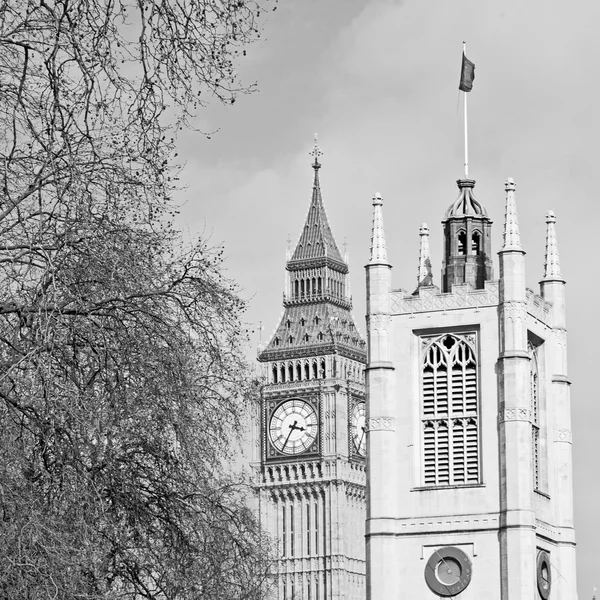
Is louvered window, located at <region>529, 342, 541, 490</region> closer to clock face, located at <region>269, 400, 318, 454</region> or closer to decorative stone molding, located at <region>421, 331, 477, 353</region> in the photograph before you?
decorative stone molding, located at <region>421, 331, 477, 353</region>

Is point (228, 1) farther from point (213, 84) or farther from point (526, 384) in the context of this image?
point (526, 384)

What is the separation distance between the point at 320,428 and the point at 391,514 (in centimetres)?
4866

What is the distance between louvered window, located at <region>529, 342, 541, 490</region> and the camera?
228 ft

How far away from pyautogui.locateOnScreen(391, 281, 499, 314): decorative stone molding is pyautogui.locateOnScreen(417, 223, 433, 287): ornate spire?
1995 millimetres

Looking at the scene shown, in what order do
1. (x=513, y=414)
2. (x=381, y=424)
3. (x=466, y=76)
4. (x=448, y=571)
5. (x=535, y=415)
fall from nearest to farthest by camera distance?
(x=448, y=571), (x=513, y=414), (x=381, y=424), (x=535, y=415), (x=466, y=76)

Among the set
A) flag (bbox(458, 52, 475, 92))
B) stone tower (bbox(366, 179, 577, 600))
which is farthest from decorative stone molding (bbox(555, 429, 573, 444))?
flag (bbox(458, 52, 475, 92))

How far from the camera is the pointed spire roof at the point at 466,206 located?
69.8 m

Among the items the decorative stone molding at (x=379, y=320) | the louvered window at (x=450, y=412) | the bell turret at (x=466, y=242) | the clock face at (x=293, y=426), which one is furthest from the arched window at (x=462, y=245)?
the clock face at (x=293, y=426)

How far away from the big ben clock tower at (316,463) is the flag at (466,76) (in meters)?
45.5

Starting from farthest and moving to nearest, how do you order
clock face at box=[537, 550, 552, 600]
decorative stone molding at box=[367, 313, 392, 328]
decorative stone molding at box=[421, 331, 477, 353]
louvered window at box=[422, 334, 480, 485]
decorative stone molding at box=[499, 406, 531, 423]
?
decorative stone molding at box=[367, 313, 392, 328], decorative stone molding at box=[421, 331, 477, 353], decorative stone molding at box=[499, 406, 531, 423], louvered window at box=[422, 334, 480, 485], clock face at box=[537, 550, 552, 600]

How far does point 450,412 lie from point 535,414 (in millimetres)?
4120

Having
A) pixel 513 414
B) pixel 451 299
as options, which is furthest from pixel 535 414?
pixel 451 299

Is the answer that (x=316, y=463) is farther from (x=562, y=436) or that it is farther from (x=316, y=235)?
(x=562, y=436)

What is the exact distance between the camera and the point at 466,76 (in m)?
73.1
